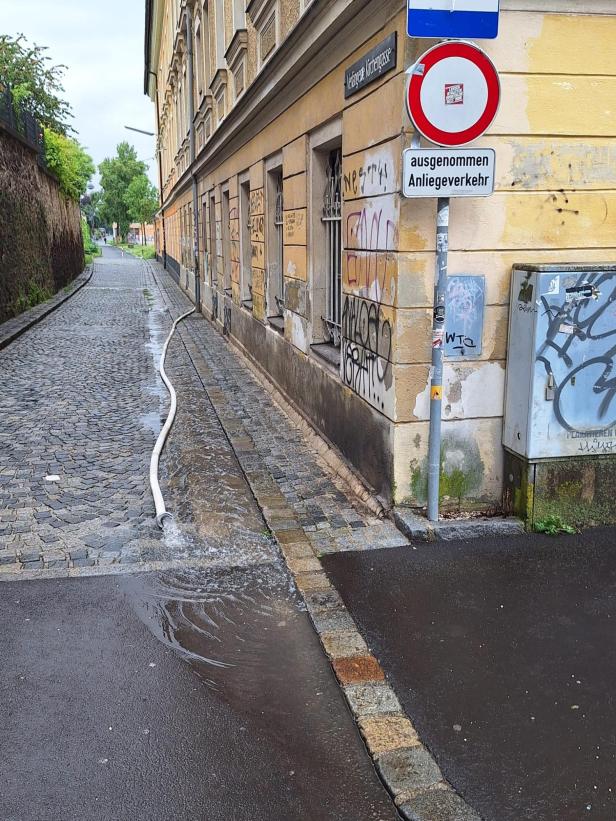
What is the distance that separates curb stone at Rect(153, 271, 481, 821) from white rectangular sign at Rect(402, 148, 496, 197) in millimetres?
2372

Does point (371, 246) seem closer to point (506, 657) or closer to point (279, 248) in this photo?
point (506, 657)

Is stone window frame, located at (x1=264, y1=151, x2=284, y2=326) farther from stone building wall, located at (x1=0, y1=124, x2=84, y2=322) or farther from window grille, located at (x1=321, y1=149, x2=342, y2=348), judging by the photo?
stone building wall, located at (x1=0, y1=124, x2=84, y2=322)

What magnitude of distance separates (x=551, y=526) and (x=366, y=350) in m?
1.87

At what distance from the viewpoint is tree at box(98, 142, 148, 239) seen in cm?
10138

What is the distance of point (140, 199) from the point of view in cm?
Answer: 9750

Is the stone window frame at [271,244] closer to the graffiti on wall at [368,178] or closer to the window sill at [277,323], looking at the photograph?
the window sill at [277,323]

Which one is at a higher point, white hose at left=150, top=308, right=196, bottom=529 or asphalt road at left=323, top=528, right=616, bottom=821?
white hose at left=150, top=308, right=196, bottom=529

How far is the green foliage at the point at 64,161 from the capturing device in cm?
2539

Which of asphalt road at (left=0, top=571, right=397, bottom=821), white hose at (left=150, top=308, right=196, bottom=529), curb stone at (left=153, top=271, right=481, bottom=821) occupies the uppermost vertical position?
white hose at (left=150, top=308, right=196, bottom=529)

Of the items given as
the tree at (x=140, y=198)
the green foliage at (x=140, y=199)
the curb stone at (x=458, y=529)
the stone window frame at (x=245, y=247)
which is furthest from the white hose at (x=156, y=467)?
the tree at (x=140, y=198)

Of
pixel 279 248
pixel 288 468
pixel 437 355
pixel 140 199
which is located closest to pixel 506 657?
pixel 437 355

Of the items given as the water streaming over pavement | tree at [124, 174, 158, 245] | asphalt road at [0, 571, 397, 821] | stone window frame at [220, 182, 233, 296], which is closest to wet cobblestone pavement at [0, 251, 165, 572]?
the water streaming over pavement

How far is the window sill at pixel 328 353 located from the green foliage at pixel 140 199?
91.9 meters

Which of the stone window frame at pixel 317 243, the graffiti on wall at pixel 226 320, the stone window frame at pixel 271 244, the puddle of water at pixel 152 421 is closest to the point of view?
the stone window frame at pixel 317 243
